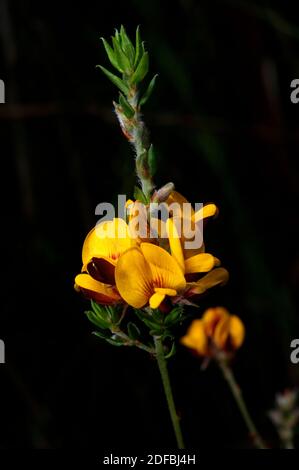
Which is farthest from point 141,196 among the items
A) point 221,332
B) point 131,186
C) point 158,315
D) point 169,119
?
point 169,119

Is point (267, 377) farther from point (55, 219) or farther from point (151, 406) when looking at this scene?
point (55, 219)

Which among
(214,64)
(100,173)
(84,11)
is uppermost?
(84,11)

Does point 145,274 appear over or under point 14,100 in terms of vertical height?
under

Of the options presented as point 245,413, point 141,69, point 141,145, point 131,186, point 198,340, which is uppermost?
point 131,186

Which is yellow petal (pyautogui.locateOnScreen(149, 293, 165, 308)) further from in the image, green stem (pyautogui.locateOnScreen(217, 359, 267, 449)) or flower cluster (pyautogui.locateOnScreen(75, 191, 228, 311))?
green stem (pyautogui.locateOnScreen(217, 359, 267, 449))

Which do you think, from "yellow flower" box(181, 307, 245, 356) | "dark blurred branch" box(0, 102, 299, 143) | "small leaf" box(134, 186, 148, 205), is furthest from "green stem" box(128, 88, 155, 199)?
"dark blurred branch" box(0, 102, 299, 143)

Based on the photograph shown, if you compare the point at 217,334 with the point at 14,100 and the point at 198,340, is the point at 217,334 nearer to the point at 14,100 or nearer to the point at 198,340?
the point at 198,340

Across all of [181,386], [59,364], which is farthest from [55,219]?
[181,386]

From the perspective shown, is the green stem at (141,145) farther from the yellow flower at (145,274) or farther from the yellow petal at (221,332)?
the yellow petal at (221,332)
